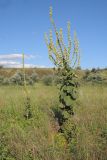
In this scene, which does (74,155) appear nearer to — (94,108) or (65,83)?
(65,83)

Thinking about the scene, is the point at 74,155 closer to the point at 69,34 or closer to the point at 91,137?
the point at 91,137

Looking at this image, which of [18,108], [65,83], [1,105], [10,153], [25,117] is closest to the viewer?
[10,153]

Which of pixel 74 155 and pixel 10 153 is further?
pixel 10 153

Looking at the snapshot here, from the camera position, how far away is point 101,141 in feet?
25.7

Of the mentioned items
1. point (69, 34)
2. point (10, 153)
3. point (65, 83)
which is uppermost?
point (69, 34)

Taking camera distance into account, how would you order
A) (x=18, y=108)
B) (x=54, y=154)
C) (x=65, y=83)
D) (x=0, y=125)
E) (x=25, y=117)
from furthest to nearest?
(x=18, y=108) → (x=25, y=117) → (x=65, y=83) → (x=0, y=125) → (x=54, y=154)

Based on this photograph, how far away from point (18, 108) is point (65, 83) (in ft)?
10.2

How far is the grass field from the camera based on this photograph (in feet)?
23.2

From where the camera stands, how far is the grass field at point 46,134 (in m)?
7.09

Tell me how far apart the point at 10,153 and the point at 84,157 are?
5.35 feet

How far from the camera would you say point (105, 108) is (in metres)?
12.3

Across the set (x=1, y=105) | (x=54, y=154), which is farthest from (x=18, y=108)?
(x=54, y=154)

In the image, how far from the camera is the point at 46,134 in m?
9.37

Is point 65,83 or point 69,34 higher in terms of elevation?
point 69,34
